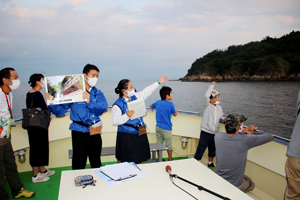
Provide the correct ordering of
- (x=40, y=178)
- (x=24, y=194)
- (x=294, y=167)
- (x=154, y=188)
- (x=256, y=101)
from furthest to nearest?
1. (x=256, y=101)
2. (x=40, y=178)
3. (x=24, y=194)
4. (x=294, y=167)
5. (x=154, y=188)

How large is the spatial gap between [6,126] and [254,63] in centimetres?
2514

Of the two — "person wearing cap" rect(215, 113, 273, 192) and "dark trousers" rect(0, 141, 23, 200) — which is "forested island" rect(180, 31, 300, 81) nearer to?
"person wearing cap" rect(215, 113, 273, 192)

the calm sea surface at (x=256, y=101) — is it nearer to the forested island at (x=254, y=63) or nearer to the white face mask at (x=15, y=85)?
the white face mask at (x=15, y=85)

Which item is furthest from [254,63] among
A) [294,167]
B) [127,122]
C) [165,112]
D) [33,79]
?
[33,79]

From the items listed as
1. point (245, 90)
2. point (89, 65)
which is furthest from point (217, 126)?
point (245, 90)

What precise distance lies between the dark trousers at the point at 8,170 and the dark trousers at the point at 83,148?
2.58 feet

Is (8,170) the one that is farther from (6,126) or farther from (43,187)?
(43,187)

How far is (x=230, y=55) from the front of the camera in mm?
24547

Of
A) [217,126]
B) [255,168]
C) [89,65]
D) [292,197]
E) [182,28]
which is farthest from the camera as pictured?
[182,28]

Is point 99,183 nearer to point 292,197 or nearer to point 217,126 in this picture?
point 292,197

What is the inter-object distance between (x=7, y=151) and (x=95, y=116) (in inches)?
44.2

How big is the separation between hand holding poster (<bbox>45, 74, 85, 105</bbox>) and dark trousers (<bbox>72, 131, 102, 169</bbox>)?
0.41 m

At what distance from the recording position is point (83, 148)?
2111 mm

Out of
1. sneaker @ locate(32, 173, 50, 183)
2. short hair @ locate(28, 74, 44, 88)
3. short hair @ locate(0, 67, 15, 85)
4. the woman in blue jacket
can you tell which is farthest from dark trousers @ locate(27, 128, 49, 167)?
the woman in blue jacket
